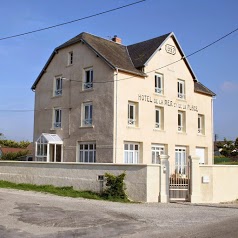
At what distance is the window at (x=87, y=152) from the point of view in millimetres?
28547

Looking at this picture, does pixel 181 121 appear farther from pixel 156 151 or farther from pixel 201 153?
pixel 156 151

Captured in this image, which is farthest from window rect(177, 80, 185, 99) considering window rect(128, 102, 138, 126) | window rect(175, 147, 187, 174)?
window rect(128, 102, 138, 126)

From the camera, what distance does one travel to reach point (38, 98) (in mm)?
34250

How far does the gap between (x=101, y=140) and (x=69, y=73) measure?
277 inches

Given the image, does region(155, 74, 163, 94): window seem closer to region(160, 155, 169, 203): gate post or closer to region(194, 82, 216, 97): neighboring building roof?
region(194, 82, 216, 97): neighboring building roof

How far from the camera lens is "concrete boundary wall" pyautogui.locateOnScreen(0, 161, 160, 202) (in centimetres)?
1847

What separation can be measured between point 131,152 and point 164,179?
9.72 metres

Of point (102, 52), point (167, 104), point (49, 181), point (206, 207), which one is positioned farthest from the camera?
point (167, 104)

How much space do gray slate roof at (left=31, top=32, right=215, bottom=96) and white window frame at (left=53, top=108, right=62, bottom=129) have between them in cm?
410

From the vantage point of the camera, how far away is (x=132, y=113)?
1144 inches

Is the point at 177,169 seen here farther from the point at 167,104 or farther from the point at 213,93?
the point at 213,93

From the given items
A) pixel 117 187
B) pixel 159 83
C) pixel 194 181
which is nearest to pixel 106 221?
pixel 117 187

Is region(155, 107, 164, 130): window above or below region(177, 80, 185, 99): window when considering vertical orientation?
below

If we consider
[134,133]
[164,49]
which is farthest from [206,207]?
[164,49]
